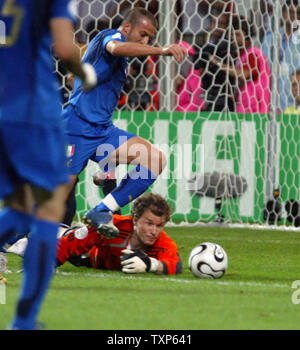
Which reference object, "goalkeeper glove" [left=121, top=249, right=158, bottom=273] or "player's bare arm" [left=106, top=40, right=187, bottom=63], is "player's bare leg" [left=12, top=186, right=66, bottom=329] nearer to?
"player's bare arm" [left=106, top=40, right=187, bottom=63]

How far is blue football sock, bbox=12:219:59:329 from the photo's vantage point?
3135 mm

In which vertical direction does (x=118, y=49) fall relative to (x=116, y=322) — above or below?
above

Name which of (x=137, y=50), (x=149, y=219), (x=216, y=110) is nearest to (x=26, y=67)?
(x=137, y=50)

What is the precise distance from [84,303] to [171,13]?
659 cm

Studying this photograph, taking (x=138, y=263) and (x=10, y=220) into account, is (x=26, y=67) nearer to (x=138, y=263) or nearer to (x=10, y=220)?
(x=10, y=220)

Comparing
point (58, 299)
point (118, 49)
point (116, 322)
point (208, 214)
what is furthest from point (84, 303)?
point (208, 214)

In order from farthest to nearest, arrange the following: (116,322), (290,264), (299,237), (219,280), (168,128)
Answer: (168,128) < (299,237) < (290,264) < (219,280) < (116,322)

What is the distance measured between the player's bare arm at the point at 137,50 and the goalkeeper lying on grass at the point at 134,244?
3.03 ft

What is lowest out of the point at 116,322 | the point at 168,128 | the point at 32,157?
the point at 116,322

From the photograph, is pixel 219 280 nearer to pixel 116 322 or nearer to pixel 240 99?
pixel 116 322

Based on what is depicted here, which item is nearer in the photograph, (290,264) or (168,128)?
(290,264)

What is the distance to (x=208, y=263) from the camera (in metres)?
5.36

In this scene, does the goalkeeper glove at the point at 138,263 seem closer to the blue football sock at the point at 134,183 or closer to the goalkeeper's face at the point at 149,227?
the goalkeeper's face at the point at 149,227

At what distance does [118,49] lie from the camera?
5645 mm
